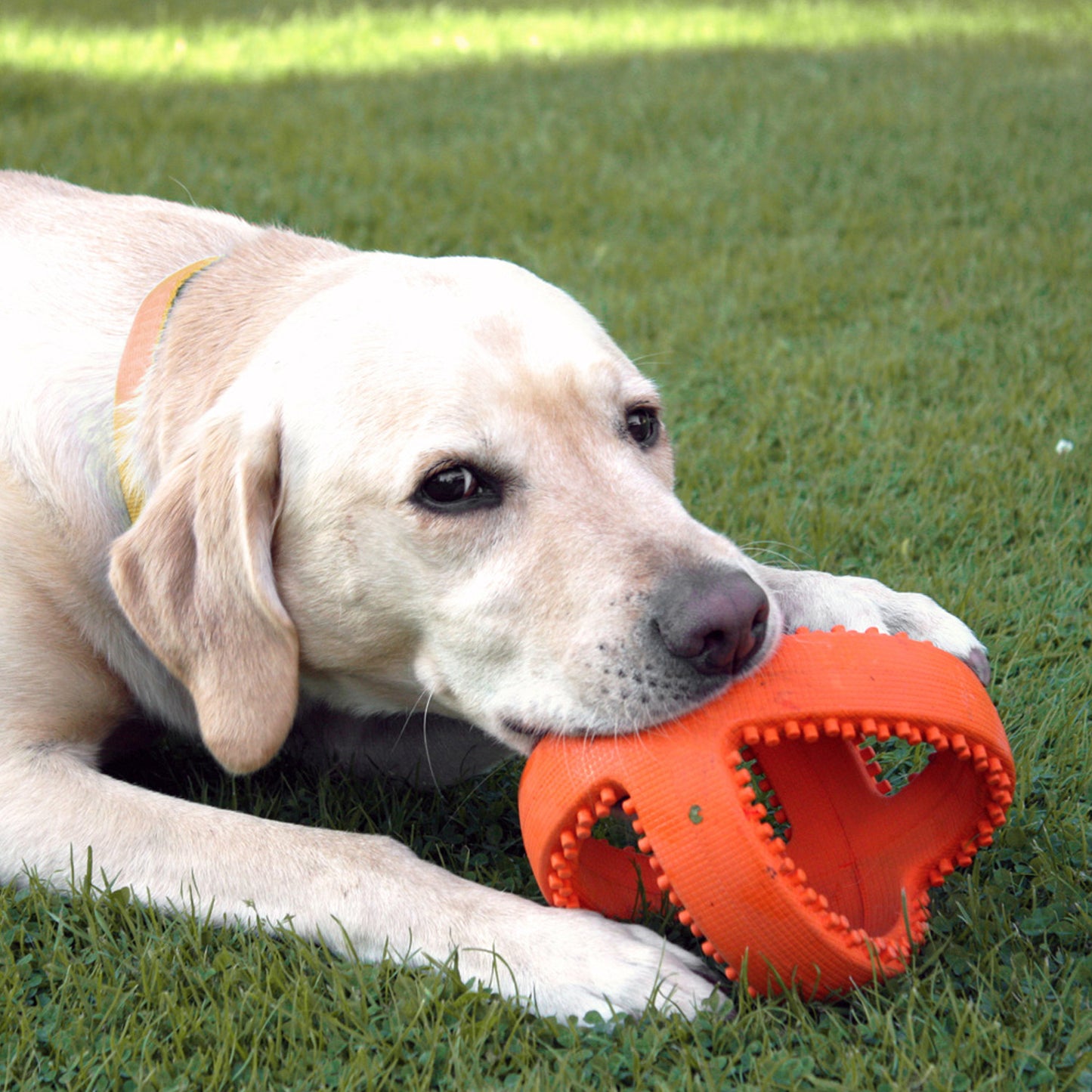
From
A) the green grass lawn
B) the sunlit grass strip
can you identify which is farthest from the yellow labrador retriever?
the sunlit grass strip

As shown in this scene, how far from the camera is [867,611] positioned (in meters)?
3.01

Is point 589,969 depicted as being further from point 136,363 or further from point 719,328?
point 719,328

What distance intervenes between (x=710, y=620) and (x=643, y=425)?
32.6 inches

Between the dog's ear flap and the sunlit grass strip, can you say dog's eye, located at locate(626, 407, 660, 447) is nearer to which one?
the dog's ear flap

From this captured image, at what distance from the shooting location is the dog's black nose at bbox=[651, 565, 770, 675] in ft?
8.17

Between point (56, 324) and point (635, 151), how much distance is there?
19.5 feet

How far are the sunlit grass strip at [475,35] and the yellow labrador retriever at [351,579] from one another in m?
7.37

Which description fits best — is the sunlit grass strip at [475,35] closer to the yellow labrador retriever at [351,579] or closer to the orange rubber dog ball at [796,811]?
the yellow labrador retriever at [351,579]

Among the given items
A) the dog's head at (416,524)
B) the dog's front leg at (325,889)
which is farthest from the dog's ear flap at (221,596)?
the dog's front leg at (325,889)

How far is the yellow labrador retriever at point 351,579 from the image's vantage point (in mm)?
2578

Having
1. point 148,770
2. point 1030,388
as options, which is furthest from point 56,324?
point 1030,388

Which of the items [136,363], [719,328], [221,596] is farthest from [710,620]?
[719,328]

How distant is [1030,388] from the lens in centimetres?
549

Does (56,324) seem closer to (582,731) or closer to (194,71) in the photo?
(582,731)
